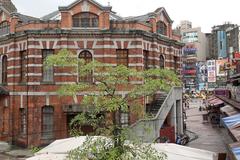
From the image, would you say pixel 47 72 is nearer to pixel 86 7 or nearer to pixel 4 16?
pixel 86 7

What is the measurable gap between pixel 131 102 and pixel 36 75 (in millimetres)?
19371

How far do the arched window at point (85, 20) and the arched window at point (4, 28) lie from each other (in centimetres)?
636

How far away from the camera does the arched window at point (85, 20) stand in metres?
29.5

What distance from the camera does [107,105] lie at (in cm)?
977

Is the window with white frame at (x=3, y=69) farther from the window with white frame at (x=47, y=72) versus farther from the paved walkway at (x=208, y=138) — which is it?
the paved walkway at (x=208, y=138)

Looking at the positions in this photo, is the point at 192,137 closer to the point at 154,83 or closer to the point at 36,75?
the point at 36,75

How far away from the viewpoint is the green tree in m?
9.52

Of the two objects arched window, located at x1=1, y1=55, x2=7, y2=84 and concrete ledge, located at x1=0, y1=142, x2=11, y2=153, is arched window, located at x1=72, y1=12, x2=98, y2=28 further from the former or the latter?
concrete ledge, located at x1=0, y1=142, x2=11, y2=153

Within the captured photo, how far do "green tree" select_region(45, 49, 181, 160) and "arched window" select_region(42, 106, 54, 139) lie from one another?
18.7m

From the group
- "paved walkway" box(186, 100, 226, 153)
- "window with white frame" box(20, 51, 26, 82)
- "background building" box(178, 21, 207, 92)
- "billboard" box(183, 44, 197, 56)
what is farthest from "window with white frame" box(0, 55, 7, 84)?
"billboard" box(183, 44, 197, 56)

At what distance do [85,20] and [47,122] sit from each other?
807cm

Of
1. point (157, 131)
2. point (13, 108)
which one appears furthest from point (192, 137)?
point (13, 108)

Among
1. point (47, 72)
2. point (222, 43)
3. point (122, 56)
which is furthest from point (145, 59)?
point (222, 43)

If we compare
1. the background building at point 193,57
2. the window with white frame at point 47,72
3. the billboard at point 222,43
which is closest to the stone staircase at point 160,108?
the window with white frame at point 47,72
